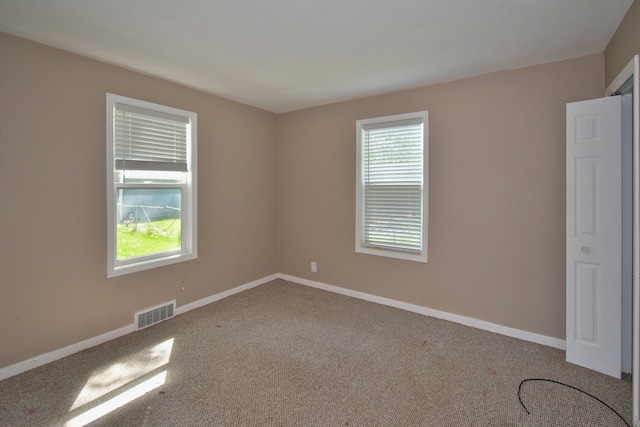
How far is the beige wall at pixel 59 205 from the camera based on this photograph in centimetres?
220

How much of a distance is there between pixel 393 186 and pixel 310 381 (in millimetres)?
2210

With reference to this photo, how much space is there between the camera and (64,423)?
5.79ft

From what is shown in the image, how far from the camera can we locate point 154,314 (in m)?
3.05

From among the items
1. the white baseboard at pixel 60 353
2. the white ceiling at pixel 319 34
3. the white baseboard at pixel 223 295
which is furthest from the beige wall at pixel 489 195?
the white baseboard at pixel 60 353

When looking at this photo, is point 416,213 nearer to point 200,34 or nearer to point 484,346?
point 484,346

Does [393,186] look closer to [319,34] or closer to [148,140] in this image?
[319,34]

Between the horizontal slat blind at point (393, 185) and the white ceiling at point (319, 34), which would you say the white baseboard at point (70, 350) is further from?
the white ceiling at point (319, 34)

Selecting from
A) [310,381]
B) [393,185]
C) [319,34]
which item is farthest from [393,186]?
[310,381]

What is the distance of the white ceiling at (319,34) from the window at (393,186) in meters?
0.58

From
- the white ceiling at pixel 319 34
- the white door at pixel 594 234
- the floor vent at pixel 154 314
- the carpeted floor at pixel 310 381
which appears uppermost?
the white ceiling at pixel 319 34

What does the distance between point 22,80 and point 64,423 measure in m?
2.36

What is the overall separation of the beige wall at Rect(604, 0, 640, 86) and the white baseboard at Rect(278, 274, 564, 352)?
7.12 ft

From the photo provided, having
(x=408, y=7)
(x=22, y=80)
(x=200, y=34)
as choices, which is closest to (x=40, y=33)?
(x=22, y=80)

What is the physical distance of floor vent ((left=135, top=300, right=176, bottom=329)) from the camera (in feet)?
9.64
